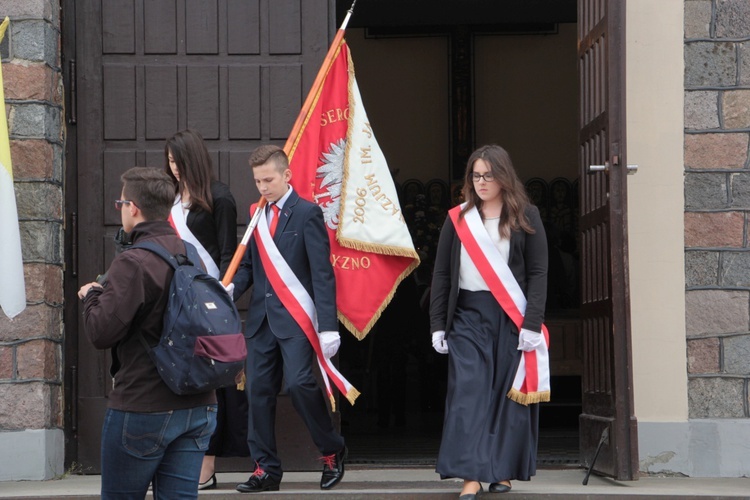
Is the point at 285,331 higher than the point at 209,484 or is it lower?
higher

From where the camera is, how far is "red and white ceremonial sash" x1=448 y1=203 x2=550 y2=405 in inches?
260

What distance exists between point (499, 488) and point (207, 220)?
7.25 feet

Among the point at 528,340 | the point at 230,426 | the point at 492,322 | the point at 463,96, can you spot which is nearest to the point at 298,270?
the point at 230,426

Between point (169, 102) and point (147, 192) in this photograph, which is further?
point (169, 102)

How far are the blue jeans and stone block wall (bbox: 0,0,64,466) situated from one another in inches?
122

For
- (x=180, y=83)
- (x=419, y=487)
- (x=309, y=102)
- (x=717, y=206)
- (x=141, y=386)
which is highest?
(x=180, y=83)

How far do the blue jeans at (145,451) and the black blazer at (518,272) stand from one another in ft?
7.41

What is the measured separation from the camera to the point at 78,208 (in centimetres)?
797

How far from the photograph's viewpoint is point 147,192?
4.75 metres

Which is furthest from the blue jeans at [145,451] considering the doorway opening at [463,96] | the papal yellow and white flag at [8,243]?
the doorway opening at [463,96]

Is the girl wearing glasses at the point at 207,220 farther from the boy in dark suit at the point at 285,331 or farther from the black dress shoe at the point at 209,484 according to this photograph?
the boy in dark suit at the point at 285,331

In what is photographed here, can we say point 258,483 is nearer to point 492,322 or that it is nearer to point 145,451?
point 492,322

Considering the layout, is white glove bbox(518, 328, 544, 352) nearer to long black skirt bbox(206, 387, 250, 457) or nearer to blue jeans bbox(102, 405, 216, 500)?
long black skirt bbox(206, 387, 250, 457)

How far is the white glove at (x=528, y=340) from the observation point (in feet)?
21.6
